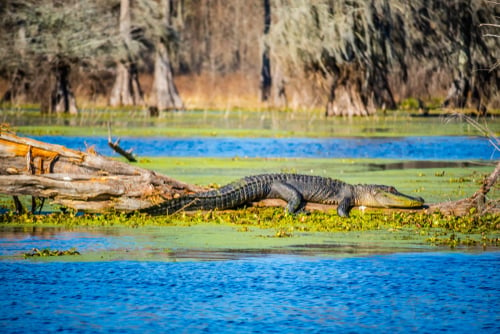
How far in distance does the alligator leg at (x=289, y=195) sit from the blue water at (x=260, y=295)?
3653mm

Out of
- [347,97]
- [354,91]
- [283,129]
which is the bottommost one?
[283,129]

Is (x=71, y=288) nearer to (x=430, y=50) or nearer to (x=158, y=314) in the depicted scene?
(x=158, y=314)

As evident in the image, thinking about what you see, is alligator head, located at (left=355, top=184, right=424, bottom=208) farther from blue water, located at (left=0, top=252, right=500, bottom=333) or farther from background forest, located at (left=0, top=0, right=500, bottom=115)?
background forest, located at (left=0, top=0, right=500, bottom=115)

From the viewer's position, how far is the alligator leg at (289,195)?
1587 cm

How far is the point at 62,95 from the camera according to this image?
57.4 m

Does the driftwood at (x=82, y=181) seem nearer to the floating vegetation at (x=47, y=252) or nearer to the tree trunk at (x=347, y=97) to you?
the floating vegetation at (x=47, y=252)

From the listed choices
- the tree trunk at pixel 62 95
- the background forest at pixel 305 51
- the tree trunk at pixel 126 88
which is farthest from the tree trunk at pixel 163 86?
the tree trunk at pixel 62 95

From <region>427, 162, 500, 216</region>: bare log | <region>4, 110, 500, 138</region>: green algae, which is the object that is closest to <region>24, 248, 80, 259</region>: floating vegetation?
<region>427, 162, 500, 216</region>: bare log

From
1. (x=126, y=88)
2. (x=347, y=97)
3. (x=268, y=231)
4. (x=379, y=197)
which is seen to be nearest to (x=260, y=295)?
(x=268, y=231)

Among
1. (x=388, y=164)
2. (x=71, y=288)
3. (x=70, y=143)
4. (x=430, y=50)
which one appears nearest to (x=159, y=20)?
(x=430, y=50)

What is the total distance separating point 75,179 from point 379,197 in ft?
16.7

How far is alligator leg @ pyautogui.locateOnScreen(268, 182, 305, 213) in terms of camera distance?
15.9 metres

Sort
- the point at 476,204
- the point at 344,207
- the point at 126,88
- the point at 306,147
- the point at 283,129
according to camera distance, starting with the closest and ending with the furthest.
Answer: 1. the point at 476,204
2. the point at 344,207
3. the point at 306,147
4. the point at 283,129
5. the point at 126,88

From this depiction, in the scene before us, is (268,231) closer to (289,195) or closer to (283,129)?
(289,195)
